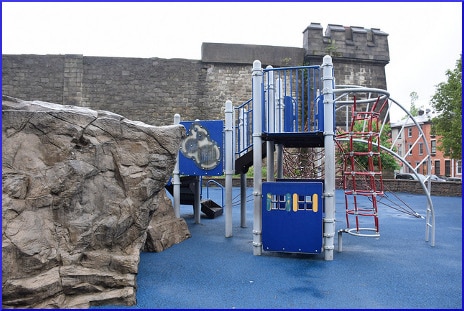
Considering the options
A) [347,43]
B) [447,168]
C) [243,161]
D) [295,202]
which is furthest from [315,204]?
[447,168]

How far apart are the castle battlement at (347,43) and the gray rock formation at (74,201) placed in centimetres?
1532

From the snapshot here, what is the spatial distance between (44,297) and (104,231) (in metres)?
0.97

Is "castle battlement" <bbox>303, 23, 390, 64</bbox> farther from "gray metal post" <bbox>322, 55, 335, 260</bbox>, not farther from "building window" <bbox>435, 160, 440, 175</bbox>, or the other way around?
"building window" <bbox>435, 160, 440, 175</bbox>

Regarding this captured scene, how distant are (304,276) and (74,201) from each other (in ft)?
10.1

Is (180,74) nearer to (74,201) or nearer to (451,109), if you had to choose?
(451,109)

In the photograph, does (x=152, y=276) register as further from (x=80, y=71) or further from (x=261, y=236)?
(x=80, y=71)

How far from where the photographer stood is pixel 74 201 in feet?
15.0

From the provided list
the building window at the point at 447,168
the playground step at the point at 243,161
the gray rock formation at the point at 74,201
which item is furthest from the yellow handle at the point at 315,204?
the building window at the point at 447,168

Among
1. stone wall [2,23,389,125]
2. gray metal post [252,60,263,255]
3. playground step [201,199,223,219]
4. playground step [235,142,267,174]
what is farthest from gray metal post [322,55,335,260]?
stone wall [2,23,389,125]

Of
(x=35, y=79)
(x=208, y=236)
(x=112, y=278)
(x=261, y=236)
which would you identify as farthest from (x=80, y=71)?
(x=112, y=278)

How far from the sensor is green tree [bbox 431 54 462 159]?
55.5 feet

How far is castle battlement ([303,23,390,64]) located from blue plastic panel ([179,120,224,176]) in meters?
11.7

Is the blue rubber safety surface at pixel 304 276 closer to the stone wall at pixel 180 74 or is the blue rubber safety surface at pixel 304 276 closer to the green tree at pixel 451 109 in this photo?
the green tree at pixel 451 109

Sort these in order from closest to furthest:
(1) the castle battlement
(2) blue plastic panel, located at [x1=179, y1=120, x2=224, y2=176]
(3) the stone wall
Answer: (2) blue plastic panel, located at [x1=179, y1=120, x2=224, y2=176] → (3) the stone wall → (1) the castle battlement
